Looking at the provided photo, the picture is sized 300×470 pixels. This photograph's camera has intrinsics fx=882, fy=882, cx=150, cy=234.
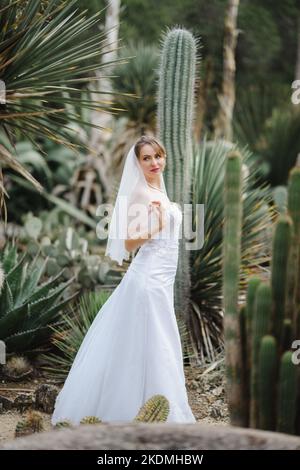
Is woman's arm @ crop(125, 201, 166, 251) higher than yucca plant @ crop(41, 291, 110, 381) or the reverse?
higher

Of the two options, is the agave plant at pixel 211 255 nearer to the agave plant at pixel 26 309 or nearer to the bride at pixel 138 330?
the agave plant at pixel 26 309

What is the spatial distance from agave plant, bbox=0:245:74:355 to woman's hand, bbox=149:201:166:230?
175 cm

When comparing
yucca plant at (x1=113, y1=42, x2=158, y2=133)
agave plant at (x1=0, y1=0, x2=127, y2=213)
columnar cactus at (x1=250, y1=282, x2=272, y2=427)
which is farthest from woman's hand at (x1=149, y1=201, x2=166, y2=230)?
yucca plant at (x1=113, y1=42, x2=158, y2=133)

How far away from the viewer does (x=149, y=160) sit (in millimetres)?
5348

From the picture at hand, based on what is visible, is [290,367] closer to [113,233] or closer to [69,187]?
[113,233]

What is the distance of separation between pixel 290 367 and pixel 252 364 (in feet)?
0.77

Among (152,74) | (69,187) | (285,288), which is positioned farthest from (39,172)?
(285,288)

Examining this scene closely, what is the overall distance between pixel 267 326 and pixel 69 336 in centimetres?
310

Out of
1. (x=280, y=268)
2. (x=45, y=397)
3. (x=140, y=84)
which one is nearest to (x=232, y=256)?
(x=280, y=268)

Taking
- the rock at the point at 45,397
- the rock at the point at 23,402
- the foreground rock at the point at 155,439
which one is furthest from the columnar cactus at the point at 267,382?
the rock at the point at 23,402

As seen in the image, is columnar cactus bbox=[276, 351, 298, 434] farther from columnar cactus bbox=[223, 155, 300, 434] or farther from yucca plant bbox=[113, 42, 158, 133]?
yucca plant bbox=[113, 42, 158, 133]

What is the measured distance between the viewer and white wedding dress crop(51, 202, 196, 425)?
17.2 ft

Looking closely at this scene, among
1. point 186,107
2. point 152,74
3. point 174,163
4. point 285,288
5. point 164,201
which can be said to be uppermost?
point 152,74

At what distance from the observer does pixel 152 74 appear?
44.4ft
